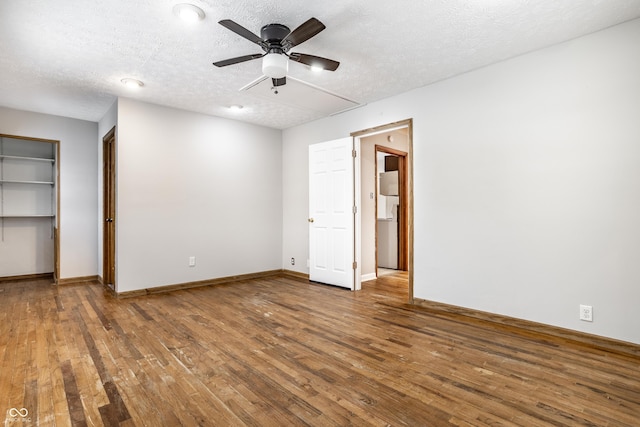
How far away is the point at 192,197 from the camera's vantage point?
16.1 feet

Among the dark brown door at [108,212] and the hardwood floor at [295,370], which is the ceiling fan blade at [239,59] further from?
the dark brown door at [108,212]

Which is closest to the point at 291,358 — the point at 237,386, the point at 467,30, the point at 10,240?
the point at 237,386

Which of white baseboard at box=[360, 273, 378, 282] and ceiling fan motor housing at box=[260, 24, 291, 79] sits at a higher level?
ceiling fan motor housing at box=[260, 24, 291, 79]

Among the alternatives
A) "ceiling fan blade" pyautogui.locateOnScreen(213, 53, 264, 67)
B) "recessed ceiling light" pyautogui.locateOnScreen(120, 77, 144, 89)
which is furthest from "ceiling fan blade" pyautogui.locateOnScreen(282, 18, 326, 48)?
"recessed ceiling light" pyautogui.locateOnScreen(120, 77, 144, 89)

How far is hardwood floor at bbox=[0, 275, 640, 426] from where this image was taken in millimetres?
1756

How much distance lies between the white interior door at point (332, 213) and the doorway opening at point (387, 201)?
0.97 feet

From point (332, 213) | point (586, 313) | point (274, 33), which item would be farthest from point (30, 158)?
point (586, 313)

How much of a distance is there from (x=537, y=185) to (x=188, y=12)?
3.30 m

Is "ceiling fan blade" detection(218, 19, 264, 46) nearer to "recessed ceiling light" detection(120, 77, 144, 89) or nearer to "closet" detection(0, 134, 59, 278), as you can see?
"recessed ceiling light" detection(120, 77, 144, 89)

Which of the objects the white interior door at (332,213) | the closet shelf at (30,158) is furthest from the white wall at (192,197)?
the closet shelf at (30,158)

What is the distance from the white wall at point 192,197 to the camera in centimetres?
431

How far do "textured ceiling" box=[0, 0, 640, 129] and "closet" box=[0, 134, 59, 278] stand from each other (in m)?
1.51

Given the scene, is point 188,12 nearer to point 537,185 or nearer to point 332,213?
point 332,213

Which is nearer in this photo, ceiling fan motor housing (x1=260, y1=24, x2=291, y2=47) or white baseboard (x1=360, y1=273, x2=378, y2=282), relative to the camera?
ceiling fan motor housing (x1=260, y1=24, x2=291, y2=47)
